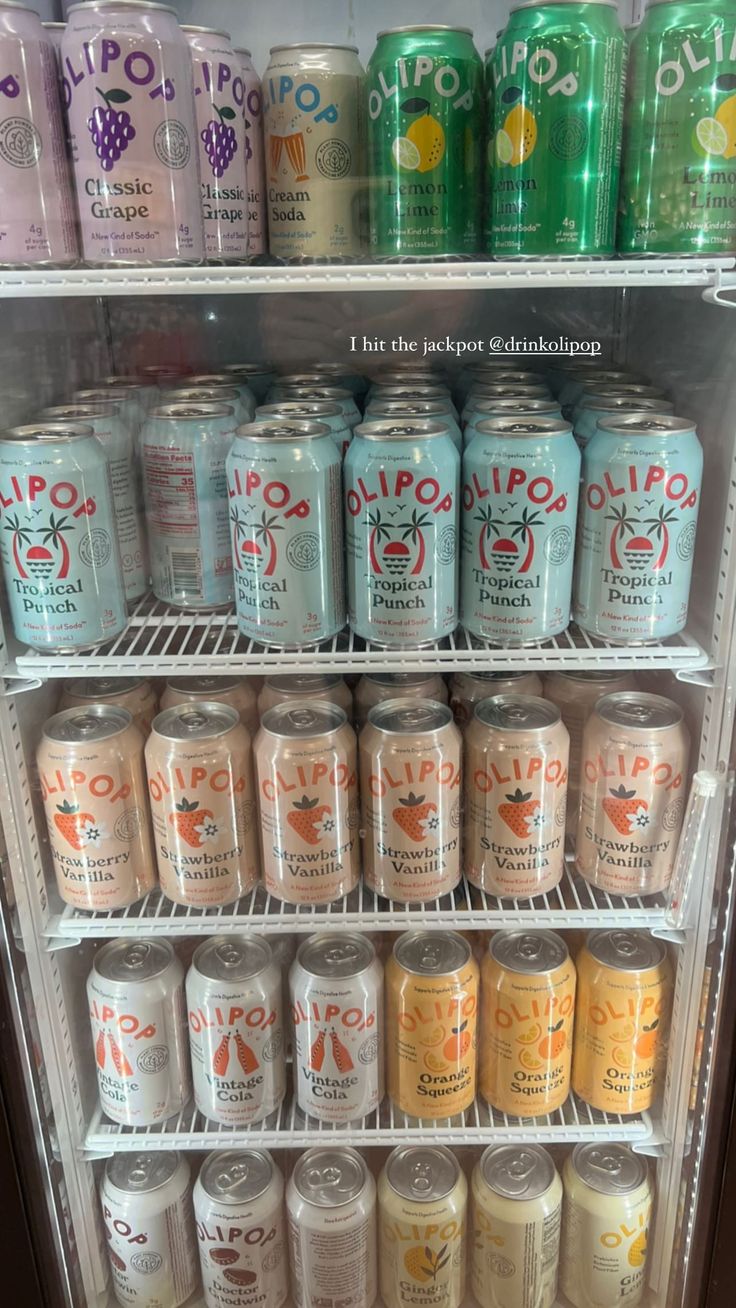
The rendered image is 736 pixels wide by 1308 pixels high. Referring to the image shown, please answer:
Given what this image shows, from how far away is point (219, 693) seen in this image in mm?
1354

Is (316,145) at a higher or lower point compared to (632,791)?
higher

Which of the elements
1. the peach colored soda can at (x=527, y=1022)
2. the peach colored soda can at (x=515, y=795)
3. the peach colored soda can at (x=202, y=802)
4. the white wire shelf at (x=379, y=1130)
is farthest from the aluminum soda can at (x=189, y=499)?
the white wire shelf at (x=379, y=1130)

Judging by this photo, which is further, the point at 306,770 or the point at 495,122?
the point at 306,770

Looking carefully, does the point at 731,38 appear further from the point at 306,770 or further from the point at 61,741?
the point at 61,741

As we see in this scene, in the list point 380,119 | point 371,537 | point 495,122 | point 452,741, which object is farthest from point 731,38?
point 452,741

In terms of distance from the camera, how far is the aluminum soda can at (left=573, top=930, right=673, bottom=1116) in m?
1.39

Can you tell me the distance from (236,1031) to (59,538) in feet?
2.37

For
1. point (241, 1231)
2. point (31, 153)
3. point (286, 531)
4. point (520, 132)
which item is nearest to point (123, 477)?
point (286, 531)

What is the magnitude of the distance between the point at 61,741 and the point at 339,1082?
621mm

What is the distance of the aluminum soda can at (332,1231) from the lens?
4.75 ft

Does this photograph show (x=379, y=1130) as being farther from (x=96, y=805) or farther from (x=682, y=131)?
(x=682, y=131)

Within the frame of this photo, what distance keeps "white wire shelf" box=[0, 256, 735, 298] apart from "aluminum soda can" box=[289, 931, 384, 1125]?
2.92 feet

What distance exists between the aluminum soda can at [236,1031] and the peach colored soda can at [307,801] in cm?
16

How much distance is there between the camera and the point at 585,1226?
4.87 ft
